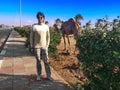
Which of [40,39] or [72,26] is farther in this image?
[72,26]

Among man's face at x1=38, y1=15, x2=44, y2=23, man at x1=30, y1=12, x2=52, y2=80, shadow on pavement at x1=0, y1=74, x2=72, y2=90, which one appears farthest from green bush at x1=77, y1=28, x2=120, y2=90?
man at x1=30, y1=12, x2=52, y2=80

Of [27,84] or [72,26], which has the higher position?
[72,26]

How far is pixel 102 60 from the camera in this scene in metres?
6.36

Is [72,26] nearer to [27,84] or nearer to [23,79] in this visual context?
[23,79]

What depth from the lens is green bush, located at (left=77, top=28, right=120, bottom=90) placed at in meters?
6.12

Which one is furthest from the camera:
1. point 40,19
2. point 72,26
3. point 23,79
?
point 72,26

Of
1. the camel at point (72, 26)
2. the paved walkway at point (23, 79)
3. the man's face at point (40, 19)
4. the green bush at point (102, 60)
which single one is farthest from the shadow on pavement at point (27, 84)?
the camel at point (72, 26)

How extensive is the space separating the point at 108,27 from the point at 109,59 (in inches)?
58.4

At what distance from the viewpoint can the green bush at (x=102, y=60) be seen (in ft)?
20.1

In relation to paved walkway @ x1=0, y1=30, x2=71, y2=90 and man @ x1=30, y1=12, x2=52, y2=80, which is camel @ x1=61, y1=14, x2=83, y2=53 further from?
man @ x1=30, y1=12, x2=52, y2=80

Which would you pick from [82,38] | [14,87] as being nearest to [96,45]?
[82,38]

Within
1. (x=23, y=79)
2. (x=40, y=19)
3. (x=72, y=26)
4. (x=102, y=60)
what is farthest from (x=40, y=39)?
(x=72, y=26)

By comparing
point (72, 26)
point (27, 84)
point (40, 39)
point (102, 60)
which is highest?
point (72, 26)

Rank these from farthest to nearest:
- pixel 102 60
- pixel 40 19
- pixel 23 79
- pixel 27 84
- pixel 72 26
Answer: pixel 72 26
pixel 23 79
pixel 40 19
pixel 27 84
pixel 102 60
